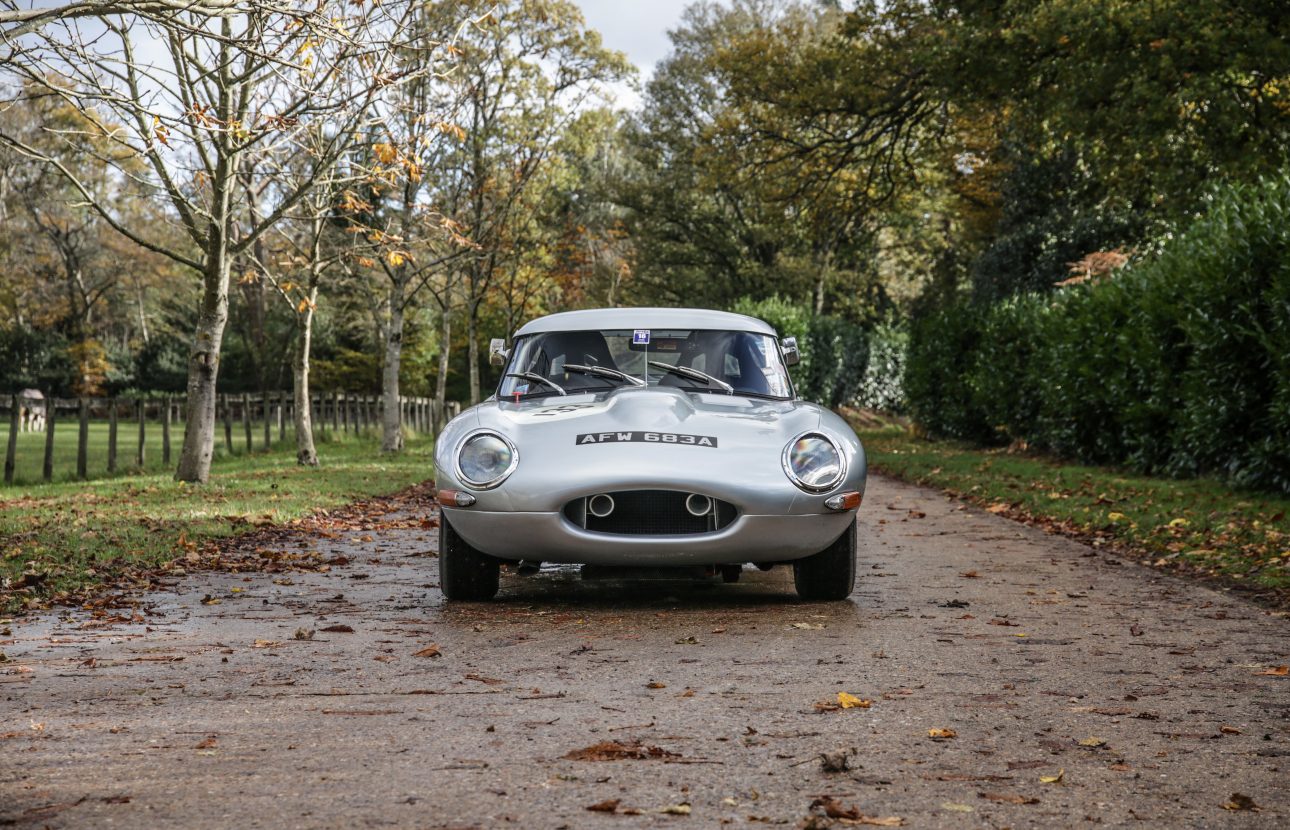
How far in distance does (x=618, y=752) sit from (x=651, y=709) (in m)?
0.62

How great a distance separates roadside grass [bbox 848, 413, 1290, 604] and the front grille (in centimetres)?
331

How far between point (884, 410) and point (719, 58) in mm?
18896

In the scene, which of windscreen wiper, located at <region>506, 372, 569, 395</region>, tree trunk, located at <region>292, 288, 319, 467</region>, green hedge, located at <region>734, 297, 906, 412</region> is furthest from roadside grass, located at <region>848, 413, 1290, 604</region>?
green hedge, located at <region>734, 297, 906, 412</region>

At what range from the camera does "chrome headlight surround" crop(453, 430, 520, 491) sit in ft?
21.5

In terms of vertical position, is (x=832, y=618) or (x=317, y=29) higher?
(x=317, y=29)

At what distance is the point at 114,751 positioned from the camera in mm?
3932

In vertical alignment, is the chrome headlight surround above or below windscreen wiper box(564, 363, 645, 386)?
below

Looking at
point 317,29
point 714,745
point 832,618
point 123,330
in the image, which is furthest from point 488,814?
point 123,330

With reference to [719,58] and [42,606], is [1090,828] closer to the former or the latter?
[42,606]

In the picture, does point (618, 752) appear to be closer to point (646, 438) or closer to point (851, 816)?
point (851, 816)

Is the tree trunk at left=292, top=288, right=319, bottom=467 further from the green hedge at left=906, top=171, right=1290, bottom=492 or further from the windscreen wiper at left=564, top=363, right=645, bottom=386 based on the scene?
the windscreen wiper at left=564, top=363, right=645, bottom=386

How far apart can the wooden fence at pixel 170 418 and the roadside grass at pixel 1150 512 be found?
12896 mm

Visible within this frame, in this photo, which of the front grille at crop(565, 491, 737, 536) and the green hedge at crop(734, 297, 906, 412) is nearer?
the front grille at crop(565, 491, 737, 536)

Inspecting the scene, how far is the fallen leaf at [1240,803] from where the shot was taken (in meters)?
3.35
